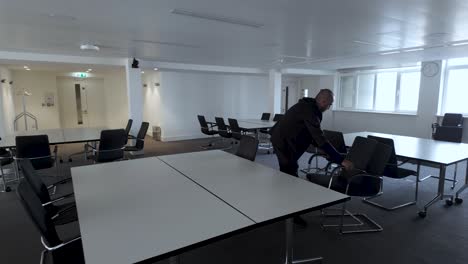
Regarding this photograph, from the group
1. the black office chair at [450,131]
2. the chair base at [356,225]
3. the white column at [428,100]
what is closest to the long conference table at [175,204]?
the chair base at [356,225]

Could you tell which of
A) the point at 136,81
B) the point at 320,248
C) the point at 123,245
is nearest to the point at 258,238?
the point at 320,248

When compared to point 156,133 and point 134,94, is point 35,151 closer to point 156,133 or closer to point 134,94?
point 134,94

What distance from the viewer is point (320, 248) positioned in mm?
2539

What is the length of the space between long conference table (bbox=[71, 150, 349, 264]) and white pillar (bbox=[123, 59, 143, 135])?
4344 mm

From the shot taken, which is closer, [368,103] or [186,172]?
[186,172]

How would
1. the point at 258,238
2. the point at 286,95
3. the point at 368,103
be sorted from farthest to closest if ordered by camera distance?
the point at 286,95
the point at 368,103
the point at 258,238

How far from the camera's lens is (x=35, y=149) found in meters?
3.97

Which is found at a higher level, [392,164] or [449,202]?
[392,164]

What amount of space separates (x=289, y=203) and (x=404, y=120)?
8201mm

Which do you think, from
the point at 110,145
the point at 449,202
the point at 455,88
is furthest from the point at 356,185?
the point at 455,88

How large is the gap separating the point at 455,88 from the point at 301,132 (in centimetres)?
713

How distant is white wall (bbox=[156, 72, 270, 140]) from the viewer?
8734 mm

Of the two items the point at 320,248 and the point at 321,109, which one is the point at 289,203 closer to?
the point at 320,248

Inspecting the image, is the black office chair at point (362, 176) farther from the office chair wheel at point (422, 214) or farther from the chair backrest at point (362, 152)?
the office chair wheel at point (422, 214)
